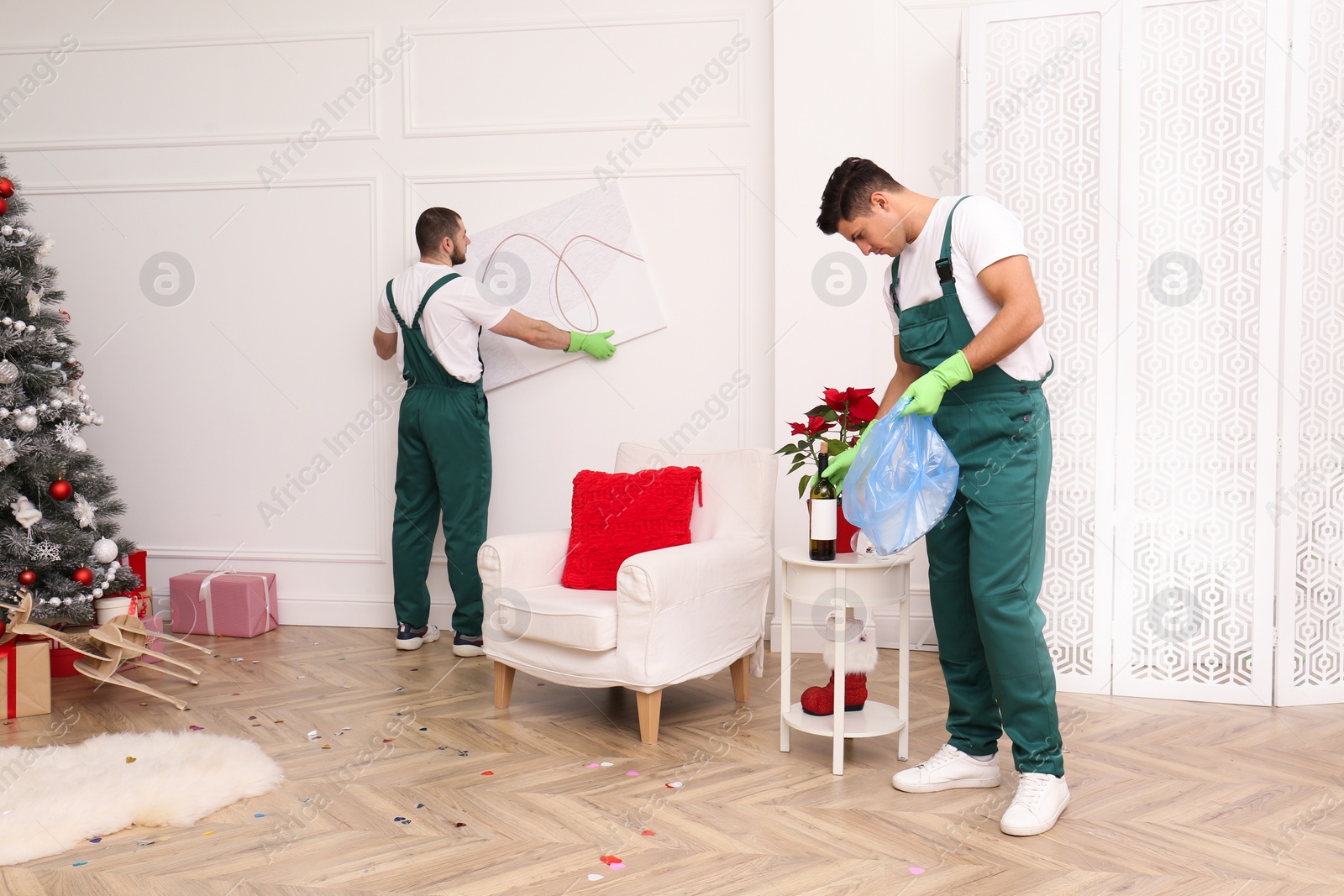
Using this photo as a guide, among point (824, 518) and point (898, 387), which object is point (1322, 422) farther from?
point (824, 518)

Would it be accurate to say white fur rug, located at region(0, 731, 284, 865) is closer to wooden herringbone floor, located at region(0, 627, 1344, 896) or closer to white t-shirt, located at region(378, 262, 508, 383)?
wooden herringbone floor, located at region(0, 627, 1344, 896)

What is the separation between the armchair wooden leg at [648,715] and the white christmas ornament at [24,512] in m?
2.30

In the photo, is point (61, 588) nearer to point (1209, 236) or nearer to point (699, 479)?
point (699, 479)

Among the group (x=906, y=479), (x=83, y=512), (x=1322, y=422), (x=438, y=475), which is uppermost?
(x=1322, y=422)

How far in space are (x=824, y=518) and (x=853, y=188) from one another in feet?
2.76

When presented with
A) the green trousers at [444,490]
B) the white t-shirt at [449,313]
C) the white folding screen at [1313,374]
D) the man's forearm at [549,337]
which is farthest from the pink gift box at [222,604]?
the white folding screen at [1313,374]

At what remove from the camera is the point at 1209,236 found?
314 centimetres

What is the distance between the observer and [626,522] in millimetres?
3100

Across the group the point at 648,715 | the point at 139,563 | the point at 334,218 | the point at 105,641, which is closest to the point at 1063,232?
the point at 648,715

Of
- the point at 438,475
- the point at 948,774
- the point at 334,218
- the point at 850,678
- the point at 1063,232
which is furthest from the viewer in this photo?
the point at 334,218

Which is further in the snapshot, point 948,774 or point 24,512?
point 24,512

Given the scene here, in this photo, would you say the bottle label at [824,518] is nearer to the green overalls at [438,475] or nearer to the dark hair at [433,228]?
the green overalls at [438,475]

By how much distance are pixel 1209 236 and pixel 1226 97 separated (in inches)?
17.2

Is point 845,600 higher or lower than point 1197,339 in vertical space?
lower
